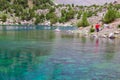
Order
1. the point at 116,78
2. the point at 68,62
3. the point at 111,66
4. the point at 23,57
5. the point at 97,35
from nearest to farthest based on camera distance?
the point at 116,78 → the point at 111,66 → the point at 68,62 → the point at 23,57 → the point at 97,35

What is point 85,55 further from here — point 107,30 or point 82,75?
point 107,30

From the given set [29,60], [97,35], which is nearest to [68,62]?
[29,60]

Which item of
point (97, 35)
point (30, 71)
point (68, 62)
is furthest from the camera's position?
point (97, 35)

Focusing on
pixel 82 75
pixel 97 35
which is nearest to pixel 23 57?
pixel 82 75

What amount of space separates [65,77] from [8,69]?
5.72 meters

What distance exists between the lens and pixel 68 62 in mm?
33438

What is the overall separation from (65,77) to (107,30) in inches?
2086

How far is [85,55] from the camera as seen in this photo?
38750 millimetres

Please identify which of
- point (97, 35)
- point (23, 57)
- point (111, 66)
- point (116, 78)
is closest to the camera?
point (116, 78)

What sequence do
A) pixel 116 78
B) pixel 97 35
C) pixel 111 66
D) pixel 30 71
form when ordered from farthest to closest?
pixel 97 35, pixel 111 66, pixel 30 71, pixel 116 78

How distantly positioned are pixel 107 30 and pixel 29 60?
45.5m

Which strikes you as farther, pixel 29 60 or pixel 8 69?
pixel 29 60

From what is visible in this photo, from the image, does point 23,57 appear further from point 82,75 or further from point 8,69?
point 82,75

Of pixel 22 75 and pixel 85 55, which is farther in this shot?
pixel 85 55
